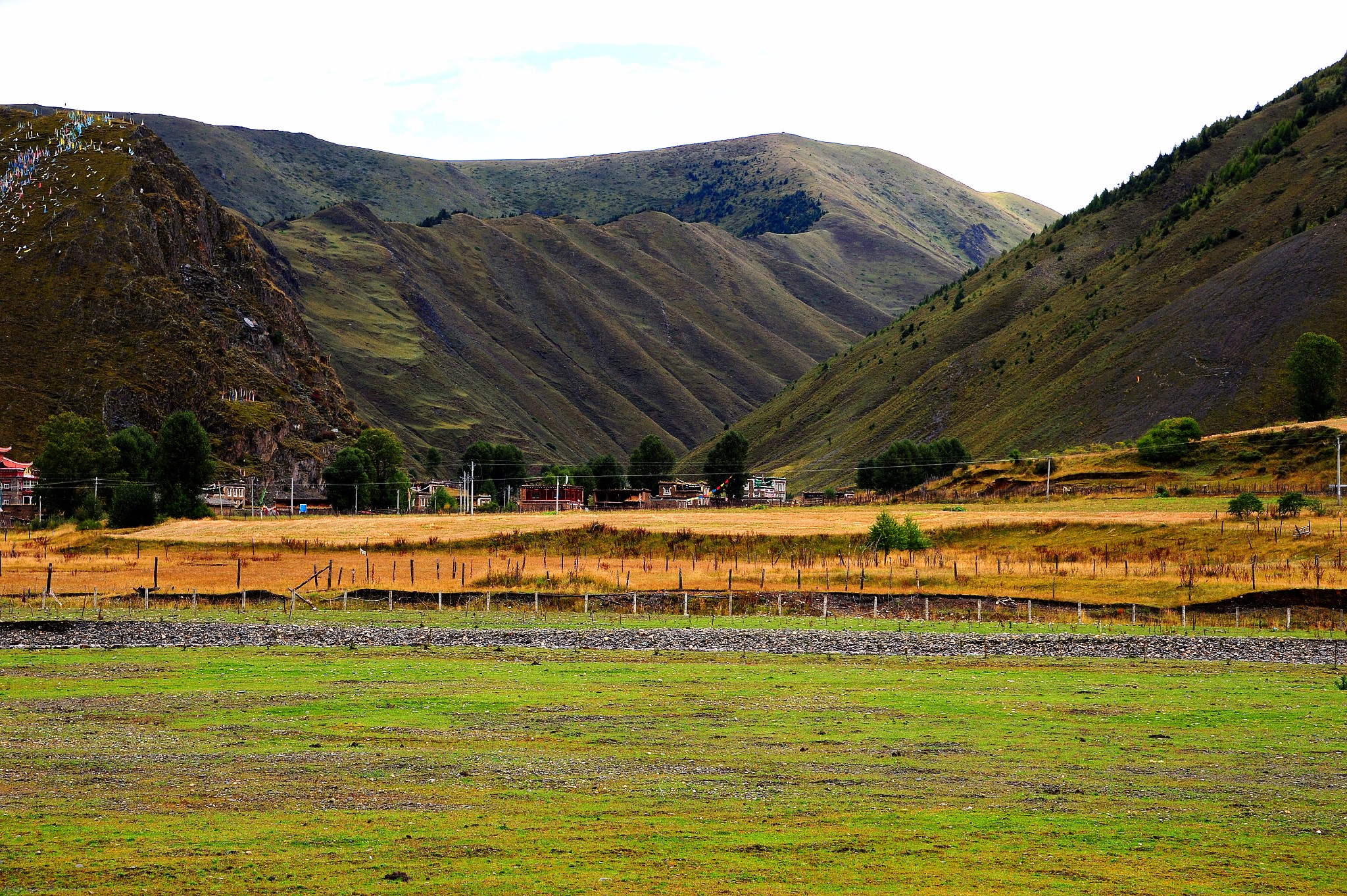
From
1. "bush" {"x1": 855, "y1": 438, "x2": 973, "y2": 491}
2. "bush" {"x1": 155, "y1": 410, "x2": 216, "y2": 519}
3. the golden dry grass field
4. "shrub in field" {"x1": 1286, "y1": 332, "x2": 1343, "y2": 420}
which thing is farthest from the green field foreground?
"bush" {"x1": 855, "y1": 438, "x2": 973, "y2": 491}

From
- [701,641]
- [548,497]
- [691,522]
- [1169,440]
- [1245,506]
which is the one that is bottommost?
[701,641]

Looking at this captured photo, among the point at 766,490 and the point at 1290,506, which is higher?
the point at 1290,506

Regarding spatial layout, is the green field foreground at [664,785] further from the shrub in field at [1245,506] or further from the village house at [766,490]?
the village house at [766,490]

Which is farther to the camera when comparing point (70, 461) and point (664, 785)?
point (70, 461)

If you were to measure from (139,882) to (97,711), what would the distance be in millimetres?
15290

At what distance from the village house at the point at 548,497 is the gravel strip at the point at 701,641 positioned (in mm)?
130850

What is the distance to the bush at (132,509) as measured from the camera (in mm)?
130250

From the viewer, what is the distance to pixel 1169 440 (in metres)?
141

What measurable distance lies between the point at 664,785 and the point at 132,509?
122890 mm

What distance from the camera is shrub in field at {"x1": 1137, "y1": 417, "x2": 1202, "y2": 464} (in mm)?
135875

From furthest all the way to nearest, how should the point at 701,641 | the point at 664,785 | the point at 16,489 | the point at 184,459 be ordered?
1. the point at 16,489
2. the point at 184,459
3. the point at 701,641
4. the point at 664,785

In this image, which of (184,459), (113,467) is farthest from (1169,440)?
(113,467)

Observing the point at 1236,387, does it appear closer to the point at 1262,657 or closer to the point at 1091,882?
the point at 1262,657

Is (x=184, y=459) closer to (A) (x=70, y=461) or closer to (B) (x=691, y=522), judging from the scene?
(A) (x=70, y=461)
